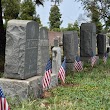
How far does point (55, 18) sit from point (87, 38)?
39.6 m

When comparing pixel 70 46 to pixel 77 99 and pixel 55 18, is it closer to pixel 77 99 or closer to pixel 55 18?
pixel 77 99

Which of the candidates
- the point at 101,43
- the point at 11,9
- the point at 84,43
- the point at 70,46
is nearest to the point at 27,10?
the point at 11,9

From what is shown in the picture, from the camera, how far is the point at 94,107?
6.90 meters

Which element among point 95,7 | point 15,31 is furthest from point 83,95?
point 95,7

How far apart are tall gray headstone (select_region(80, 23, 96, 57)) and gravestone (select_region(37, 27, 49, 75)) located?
6.77 meters

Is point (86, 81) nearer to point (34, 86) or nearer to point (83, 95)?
point (83, 95)

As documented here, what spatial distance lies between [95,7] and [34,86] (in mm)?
20194

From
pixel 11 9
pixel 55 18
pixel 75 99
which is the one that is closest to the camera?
pixel 75 99

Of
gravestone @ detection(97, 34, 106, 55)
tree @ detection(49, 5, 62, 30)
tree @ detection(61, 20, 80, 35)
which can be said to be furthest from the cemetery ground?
tree @ detection(49, 5, 62, 30)

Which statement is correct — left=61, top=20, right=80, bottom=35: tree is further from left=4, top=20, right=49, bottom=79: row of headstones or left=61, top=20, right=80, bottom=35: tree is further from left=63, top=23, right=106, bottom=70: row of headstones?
left=4, top=20, right=49, bottom=79: row of headstones

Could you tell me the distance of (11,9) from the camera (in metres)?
36.5

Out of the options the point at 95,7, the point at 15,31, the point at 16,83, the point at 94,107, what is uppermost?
the point at 95,7

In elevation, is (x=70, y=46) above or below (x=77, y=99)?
above

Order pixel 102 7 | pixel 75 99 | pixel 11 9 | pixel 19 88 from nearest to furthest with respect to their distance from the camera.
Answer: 1. pixel 19 88
2. pixel 75 99
3. pixel 102 7
4. pixel 11 9
